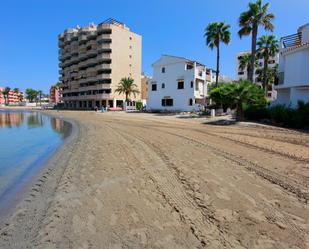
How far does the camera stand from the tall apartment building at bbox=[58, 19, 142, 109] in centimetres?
7050

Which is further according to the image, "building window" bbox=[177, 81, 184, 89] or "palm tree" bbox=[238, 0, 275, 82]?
"building window" bbox=[177, 81, 184, 89]

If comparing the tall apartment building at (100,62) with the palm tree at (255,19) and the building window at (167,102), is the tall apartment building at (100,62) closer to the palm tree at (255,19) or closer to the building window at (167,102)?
the building window at (167,102)

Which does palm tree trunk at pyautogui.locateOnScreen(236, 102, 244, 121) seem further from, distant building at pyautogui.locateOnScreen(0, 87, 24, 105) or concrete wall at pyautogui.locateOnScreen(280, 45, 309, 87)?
distant building at pyautogui.locateOnScreen(0, 87, 24, 105)

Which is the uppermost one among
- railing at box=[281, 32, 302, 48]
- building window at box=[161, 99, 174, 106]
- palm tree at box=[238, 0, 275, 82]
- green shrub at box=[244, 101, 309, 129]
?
palm tree at box=[238, 0, 275, 82]

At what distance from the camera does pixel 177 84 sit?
44562mm

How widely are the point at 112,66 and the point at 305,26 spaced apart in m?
54.2

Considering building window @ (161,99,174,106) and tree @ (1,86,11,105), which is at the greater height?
tree @ (1,86,11,105)

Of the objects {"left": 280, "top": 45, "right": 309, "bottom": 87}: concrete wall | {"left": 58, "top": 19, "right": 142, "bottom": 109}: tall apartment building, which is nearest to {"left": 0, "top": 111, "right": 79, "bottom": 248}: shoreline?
{"left": 280, "top": 45, "right": 309, "bottom": 87}: concrete wall

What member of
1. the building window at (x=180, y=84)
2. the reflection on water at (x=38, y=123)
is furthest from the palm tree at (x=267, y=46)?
the reflection on water at (x=38, y=123)

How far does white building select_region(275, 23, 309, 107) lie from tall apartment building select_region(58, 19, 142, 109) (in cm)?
5253

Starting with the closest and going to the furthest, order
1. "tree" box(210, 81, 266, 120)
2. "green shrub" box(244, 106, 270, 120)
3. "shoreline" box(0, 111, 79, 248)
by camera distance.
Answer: "shoreline" box(0, 111, 79, 248)
"tree" box(210, 81, 266, 120)
"green shrub" box(244, 106, 270, 120)

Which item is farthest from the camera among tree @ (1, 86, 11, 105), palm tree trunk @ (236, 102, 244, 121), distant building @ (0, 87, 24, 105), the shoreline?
distant building @ (0, 87, 24, 105)

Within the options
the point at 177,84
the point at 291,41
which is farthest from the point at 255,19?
the point at 177,84

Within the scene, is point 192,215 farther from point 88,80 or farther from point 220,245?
point 88,80
